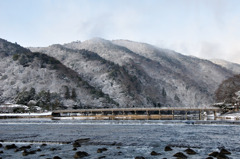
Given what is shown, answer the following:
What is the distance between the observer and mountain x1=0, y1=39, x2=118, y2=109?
448 ft

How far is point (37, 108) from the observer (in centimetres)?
12525

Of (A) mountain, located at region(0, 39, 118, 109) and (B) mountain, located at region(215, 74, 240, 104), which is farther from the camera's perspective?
(A) mountain, located at region(0, 39, 118, 109)

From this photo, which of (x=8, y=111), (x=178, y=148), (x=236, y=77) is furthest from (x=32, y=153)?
(x=8, y=111)

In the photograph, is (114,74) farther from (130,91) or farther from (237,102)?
(237,102)

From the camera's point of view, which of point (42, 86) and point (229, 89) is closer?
point (229, 89)

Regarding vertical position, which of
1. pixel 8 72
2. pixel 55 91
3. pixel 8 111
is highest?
pixel 8 72

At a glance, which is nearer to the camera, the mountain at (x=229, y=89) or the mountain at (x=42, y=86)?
the mountain at (x=229, y=89)

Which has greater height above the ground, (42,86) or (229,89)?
(42,86)

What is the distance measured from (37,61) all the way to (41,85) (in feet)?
102

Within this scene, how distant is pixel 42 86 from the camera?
494 ft

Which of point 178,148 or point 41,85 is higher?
point 41,85

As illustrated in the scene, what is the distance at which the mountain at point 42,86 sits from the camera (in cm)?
13650

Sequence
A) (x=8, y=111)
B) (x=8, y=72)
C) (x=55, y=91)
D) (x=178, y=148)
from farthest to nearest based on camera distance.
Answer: (x=8, y=72) < (x=55, y=91) < (x=8, y=111) < (x=178, y=148)

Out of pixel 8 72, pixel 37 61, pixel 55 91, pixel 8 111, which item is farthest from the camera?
pixel 37 61
